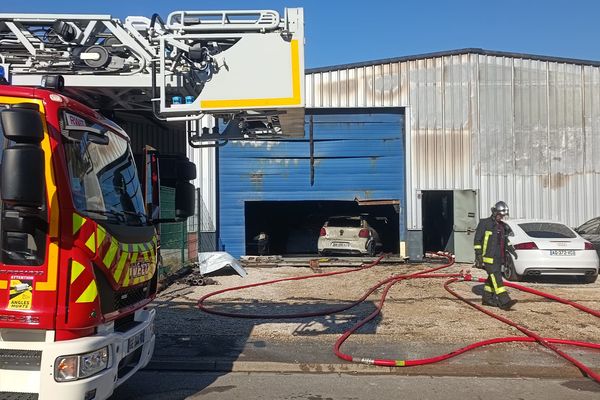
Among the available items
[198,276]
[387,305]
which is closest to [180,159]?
[387,305]

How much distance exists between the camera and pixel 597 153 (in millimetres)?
18172

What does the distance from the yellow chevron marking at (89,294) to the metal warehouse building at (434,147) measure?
14.4 metres

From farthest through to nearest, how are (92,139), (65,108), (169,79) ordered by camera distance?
1. (169,79)
2. (92,139)
3. (65,108)

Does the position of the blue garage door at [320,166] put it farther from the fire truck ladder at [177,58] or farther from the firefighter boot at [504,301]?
the fire truck ladder at [177,58]

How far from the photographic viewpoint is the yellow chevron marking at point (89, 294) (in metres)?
3.72

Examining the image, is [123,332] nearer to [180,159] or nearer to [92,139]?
[92,139]

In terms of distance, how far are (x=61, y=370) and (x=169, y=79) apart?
279 cm

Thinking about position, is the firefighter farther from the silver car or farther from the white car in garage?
the silver car

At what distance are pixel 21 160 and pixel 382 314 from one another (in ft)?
22.5

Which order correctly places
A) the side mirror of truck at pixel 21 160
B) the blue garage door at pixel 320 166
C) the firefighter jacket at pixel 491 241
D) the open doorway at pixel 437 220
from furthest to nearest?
the open doorway at pixel 437 220 < the blue garage door at pixel 320 166 < the firefighter jacket at pixel 491 241 < the side mirror of truck at pixel 21 160

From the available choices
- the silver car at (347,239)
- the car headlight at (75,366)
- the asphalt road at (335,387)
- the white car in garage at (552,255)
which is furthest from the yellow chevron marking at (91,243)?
the silver car at (347,239)

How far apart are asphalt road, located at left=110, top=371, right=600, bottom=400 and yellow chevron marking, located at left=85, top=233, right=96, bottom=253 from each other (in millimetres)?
2160

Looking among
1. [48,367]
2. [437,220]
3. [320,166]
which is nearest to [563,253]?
[320,166]

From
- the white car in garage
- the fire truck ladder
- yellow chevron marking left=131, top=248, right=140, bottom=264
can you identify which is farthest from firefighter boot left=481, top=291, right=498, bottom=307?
yellow chevron marking left=131, top=248, right=140, bottom=264
